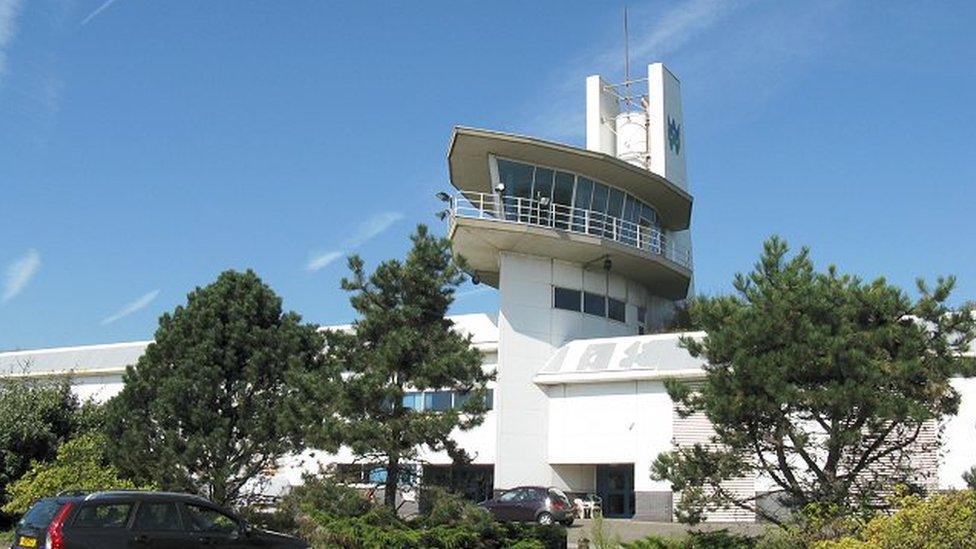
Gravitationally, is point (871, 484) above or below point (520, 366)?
below

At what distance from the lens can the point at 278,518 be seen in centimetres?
2216

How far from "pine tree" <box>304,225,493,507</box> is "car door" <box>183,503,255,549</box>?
395 cm

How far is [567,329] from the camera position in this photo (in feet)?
112

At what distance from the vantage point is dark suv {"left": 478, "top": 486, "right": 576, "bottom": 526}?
89.7 feet

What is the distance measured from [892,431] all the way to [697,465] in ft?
11.3

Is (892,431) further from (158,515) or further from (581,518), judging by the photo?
(581,518)

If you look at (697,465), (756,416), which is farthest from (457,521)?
(756,416)

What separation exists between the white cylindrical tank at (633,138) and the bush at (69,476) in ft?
87.4

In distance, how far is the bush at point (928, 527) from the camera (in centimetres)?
1064

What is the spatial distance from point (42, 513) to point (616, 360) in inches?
863

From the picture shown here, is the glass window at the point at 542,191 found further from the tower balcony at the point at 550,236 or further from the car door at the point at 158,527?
the car door at the point at 158,527

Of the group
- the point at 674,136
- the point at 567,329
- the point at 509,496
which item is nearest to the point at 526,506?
the point at 509,496

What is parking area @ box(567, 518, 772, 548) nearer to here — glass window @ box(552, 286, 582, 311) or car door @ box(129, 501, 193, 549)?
glass window @ box(552, 286, 582, 311)

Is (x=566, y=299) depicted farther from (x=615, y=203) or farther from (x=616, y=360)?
(x=615, y=203)
